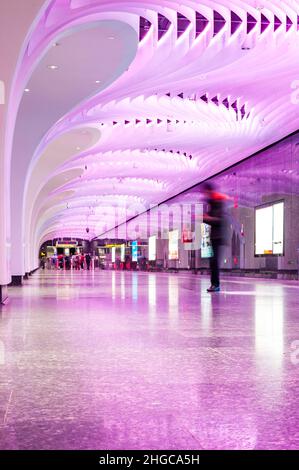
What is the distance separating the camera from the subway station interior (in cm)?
283

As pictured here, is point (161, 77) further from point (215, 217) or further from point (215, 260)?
point (215, 260)

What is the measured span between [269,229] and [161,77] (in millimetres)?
12233

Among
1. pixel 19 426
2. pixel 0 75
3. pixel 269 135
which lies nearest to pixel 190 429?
pixel 19 426

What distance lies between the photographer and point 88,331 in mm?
6012

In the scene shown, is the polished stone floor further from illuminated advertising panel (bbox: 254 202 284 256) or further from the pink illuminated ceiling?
illuminated advertising panel (bbox: 254 202 284 256)

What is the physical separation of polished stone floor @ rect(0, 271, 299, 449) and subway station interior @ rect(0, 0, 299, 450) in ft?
0.05

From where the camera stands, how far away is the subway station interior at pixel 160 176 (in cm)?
283

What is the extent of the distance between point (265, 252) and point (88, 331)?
22.8 metres

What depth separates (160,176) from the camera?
37.3m

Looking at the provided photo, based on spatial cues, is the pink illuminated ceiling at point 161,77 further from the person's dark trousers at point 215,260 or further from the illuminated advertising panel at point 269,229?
the person's dark trousers at point 215,260

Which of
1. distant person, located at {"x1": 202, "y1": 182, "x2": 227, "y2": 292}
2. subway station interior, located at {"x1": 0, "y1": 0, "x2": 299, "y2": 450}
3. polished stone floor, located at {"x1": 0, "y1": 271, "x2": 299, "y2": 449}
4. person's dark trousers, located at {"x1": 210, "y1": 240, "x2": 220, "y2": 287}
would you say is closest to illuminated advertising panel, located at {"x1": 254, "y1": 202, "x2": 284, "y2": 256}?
subway station interior, located at {"x1": 0, "y1": 0, "x2": 299, "y2": 450}

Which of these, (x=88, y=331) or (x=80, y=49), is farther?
(x=80, y=49)

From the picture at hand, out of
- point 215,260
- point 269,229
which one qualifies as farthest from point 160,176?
point 215,260

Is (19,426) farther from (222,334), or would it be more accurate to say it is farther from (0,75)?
(0,75)
